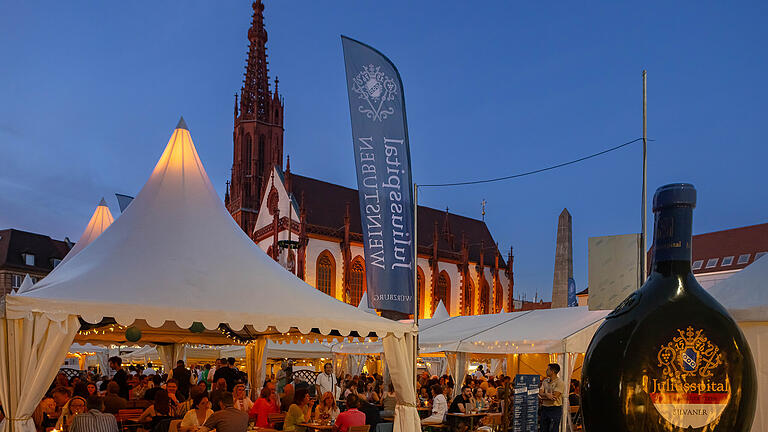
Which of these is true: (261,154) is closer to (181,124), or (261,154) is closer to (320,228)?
(320,228)

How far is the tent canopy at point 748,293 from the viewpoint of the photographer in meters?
5.13

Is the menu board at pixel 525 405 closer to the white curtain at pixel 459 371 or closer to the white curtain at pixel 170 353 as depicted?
the white curtain at pixel 459 371

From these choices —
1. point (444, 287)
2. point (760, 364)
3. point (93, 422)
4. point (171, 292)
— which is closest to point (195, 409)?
point (93, 422)

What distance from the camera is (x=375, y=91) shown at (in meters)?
11.8

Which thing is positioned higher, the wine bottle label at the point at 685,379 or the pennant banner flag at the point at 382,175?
the pennant banner flag at the point at 382,175

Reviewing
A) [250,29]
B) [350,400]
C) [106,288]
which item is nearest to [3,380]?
[106,288]

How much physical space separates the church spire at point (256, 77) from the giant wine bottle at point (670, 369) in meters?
50.6

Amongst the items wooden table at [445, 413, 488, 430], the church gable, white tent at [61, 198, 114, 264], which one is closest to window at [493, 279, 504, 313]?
the church gable

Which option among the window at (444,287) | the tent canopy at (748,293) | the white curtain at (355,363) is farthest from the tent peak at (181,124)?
the window at (444,287)

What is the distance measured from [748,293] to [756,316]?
31 centimetres

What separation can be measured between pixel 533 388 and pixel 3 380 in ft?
24.5

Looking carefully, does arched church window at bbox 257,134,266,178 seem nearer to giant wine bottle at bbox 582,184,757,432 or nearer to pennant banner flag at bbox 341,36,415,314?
pennant banner flag at bbox 341,36,415,314

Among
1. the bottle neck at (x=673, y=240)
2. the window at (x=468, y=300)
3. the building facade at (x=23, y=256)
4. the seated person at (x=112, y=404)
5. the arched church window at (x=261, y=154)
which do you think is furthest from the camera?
the building facade at (x=23, y=256)

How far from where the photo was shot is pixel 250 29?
54812mm
